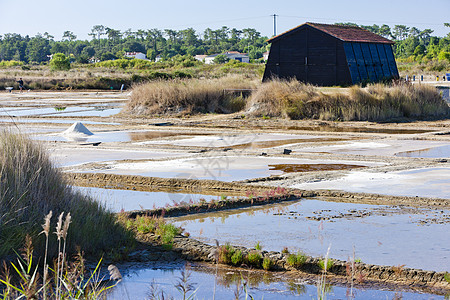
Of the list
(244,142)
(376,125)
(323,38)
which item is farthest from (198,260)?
(323,38)

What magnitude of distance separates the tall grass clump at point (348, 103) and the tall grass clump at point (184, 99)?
2156 mm

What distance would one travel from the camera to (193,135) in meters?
25.1

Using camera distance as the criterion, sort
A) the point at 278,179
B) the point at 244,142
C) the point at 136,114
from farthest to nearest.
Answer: the point at 136,114 → the point at 244,142 → the point at 278,179

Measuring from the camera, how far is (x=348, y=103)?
103 feet

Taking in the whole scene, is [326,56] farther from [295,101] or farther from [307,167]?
[307,167]

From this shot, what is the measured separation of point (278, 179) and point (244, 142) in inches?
309

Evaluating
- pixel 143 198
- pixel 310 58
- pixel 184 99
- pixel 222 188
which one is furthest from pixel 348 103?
pixel 143 198

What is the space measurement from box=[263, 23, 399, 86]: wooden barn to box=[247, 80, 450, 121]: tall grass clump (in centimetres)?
812

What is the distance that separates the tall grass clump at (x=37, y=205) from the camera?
796 centimetres

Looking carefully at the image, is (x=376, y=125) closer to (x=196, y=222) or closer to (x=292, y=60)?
(x=292, y=60)

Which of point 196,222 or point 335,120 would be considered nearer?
point 196,222

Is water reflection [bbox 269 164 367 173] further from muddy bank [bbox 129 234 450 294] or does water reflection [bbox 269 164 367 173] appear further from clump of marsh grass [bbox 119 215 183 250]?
muddy bank [bbox 129 234 450 294]

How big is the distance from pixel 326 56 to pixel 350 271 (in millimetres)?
35097

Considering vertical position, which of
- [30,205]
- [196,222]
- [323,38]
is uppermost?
[323,38]
